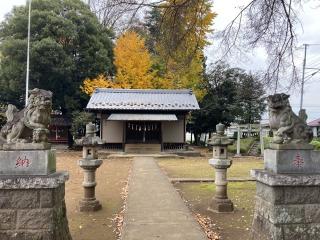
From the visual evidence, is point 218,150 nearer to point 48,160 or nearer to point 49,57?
point 48,160

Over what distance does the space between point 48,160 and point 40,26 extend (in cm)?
2922

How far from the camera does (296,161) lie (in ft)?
16.8

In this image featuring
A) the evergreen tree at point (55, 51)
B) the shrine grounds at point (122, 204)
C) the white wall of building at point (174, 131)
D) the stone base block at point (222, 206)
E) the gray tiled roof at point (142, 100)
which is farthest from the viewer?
the evergreen tree at point (55, 51)

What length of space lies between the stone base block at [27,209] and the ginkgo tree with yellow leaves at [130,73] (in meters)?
24.9

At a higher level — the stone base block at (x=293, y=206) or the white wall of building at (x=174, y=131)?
the white wall of building at (x=174, y=131)

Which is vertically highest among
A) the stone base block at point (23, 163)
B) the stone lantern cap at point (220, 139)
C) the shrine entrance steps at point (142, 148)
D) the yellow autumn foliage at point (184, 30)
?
the yellow autumn foliage at point (184, 30)

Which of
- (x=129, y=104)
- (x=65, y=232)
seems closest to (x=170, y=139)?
(x=129, y=104)

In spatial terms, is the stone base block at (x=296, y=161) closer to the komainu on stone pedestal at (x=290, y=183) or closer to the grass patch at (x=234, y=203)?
the komainu on stone pedestal at (x=290, y=183)

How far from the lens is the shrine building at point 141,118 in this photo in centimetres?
2728

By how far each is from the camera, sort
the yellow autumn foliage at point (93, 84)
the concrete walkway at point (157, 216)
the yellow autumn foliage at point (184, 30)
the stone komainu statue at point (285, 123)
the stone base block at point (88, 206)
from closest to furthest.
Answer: the stone komainu statue at point (285, 123)
the concrete walkway at point (157, 216)
the yellow autumn foliage at point (184, 30)
the stone base block at point (88, 206)
the yellow autumn foliage at point (93, 84)

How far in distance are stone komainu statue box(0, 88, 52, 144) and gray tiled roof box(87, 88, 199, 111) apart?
21961 mm

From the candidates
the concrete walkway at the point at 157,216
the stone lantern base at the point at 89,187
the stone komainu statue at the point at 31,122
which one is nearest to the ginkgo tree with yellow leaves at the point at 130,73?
the concrete walkway at the point at 157,216

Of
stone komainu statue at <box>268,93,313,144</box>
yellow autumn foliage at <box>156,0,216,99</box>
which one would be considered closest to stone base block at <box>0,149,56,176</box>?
stone komainu statue at <box>268,93,313,144</box>

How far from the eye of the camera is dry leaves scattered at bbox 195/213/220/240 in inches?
272
